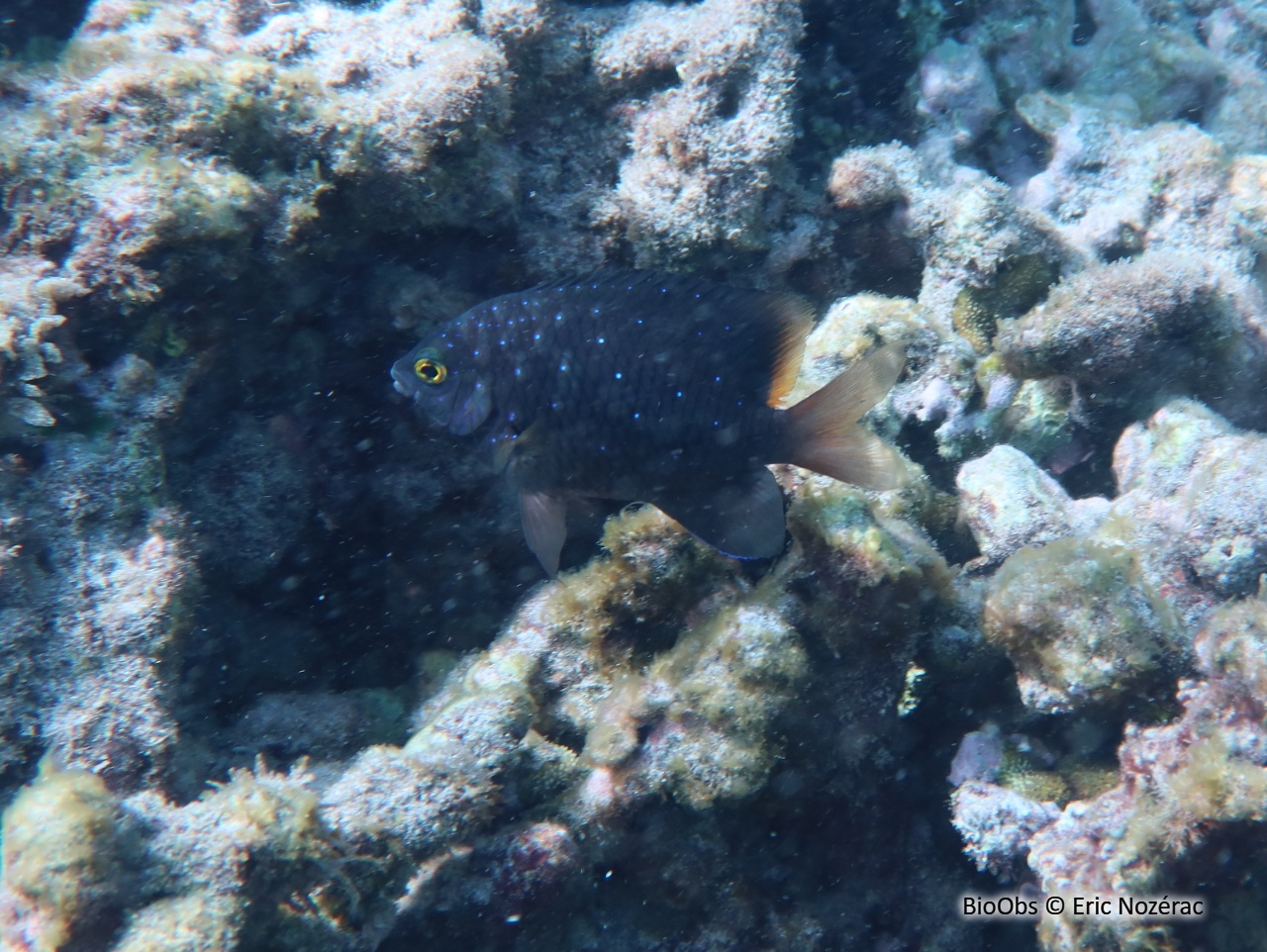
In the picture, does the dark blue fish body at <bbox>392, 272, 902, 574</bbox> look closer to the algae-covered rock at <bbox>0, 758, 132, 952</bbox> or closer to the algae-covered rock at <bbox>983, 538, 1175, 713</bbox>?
the algae-covered rock at <bbox>983, 538, 1175, 713</bbox>

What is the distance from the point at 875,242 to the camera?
4465 millimetres

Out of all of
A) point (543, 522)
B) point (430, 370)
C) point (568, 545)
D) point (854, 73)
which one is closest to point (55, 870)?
point (543, 522)

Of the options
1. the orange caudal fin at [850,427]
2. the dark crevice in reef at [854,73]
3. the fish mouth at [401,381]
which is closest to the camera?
the orange caudal fin at [850,427]

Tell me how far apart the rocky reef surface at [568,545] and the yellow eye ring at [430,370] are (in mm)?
949

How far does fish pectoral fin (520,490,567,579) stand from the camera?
2910 millimetres

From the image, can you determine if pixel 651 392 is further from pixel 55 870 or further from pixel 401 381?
pixel 55 870

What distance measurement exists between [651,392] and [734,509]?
1.88 feet

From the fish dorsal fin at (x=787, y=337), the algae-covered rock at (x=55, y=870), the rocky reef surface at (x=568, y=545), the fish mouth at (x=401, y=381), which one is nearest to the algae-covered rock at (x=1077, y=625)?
the rocky reef surface at (x=568, y=545)

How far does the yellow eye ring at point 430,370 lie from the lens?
2.93 m

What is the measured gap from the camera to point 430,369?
9.66 feet

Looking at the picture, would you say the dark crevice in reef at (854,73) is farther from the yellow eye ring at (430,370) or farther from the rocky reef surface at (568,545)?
the yellow eye ring at (430,370)

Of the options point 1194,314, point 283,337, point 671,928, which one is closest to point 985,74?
point 1194,314

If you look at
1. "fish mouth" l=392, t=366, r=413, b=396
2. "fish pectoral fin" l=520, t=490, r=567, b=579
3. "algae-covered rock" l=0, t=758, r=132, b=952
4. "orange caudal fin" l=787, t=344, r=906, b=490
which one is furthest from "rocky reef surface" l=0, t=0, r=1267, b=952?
"fish mouth" l=392, t=366, r=413, b=396

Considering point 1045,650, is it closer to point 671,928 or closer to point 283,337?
point 671,928
